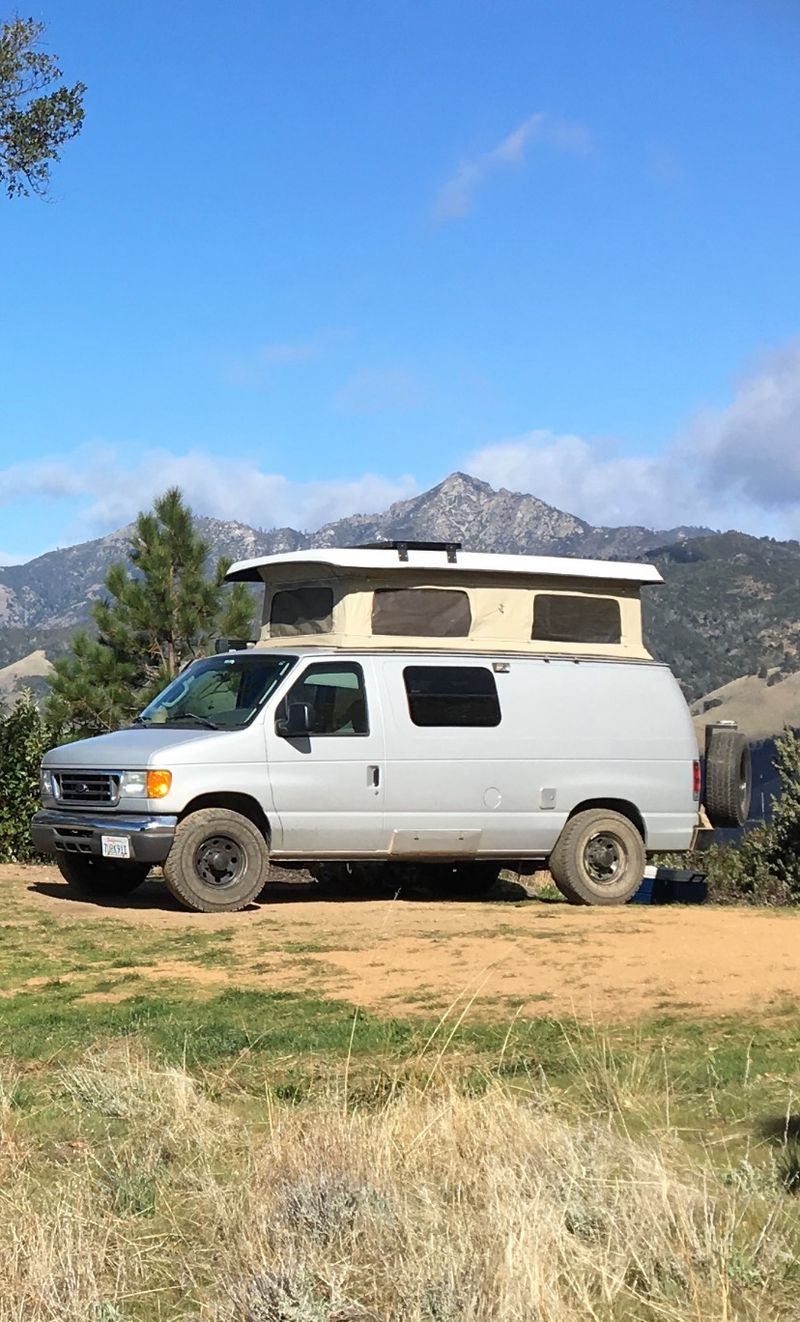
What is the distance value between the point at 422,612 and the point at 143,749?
2.77 meters

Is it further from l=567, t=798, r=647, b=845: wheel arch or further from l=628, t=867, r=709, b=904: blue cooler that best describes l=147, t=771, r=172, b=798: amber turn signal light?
l=628, t=867, r=709, b=904: blue cooler

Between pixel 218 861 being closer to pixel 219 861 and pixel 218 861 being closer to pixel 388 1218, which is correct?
pixel 219 861

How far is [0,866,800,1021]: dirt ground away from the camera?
847 centimetres

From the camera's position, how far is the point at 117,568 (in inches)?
1186

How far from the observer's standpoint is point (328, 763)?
12453 mm

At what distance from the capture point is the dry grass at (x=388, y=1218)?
404cm

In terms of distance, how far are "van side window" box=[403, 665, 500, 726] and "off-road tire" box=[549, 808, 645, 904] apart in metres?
1.23

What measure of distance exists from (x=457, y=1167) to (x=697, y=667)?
18497 centimetres

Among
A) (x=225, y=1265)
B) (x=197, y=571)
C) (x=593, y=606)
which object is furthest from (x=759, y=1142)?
(x=197, y=571)

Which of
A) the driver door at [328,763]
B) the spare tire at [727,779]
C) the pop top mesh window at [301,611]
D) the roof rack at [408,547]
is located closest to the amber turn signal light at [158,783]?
the driver door at [328,763]

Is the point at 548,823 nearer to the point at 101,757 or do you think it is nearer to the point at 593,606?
the point at 593,606

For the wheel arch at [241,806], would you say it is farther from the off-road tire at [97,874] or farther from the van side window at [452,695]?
the van side window at [452,695]

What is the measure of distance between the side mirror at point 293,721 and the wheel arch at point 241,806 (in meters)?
0.59

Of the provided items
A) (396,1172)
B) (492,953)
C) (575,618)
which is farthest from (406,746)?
(396,1172)
